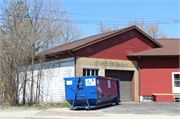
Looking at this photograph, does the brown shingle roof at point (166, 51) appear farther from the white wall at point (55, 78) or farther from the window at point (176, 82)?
the white wall at point (55, 78)

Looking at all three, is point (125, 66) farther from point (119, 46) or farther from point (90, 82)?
point (90, 82)

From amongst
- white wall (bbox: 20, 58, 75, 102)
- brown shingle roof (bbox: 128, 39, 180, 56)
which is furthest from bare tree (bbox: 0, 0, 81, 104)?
brown shingle roof (bbox: 128, 39, 180, 56)

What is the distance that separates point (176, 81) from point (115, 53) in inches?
218

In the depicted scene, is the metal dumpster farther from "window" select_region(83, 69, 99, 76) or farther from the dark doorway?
the dark doorway

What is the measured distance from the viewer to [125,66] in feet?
61.2

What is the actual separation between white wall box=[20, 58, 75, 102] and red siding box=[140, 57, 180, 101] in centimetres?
629

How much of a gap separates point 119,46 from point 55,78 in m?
5.90

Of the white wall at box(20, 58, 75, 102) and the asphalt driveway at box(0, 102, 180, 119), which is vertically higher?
the white wall at box(20, 58, 75, 102)

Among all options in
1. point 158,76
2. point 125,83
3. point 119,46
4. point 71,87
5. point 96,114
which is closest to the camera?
point 96,114

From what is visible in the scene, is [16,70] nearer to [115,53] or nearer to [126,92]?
[115,53]

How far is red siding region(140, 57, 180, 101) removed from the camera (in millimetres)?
18344

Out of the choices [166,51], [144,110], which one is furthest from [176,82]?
[144,110]

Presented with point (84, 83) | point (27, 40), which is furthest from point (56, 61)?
point (84, 83)

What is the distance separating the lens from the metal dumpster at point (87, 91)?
1271 centimetres
